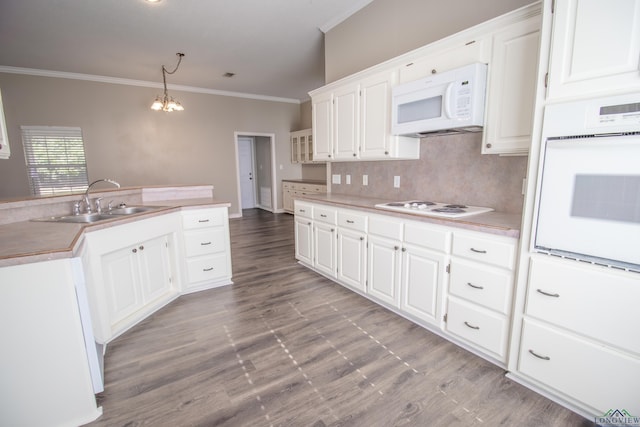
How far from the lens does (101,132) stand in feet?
17.8

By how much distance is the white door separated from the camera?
8.34 m

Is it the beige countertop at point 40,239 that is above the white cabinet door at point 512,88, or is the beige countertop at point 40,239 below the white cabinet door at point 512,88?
below

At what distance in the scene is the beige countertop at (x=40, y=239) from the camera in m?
1.32

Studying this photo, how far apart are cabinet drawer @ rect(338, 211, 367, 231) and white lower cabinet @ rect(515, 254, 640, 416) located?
1323mm

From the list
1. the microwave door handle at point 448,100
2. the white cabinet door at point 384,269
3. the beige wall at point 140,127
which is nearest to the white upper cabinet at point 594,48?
the microwave door handle at point 448,100

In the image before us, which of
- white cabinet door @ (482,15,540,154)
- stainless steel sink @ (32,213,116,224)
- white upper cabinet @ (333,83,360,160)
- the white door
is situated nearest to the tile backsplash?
white cabinet door @ (482,15,540,154)

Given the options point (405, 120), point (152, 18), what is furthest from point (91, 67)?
point (405, 120)

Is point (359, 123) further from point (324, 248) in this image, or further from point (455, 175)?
point (324, 248)

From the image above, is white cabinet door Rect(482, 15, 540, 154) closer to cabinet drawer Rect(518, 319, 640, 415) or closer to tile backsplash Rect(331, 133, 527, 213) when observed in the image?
tile backsplash Rect(331, 133, 527, 213)

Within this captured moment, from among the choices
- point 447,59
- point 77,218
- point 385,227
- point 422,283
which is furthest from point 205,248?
point 447,59

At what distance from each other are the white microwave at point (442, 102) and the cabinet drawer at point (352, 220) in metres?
0.80

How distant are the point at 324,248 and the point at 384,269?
2.93ft

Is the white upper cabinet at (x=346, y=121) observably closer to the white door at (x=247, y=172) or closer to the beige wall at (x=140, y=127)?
the beige wall at (x=140, y=127)

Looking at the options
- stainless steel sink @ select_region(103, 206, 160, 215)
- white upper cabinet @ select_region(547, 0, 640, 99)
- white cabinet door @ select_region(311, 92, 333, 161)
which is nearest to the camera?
white upper cabinet @ select_region(547, 0, 640, 99)
